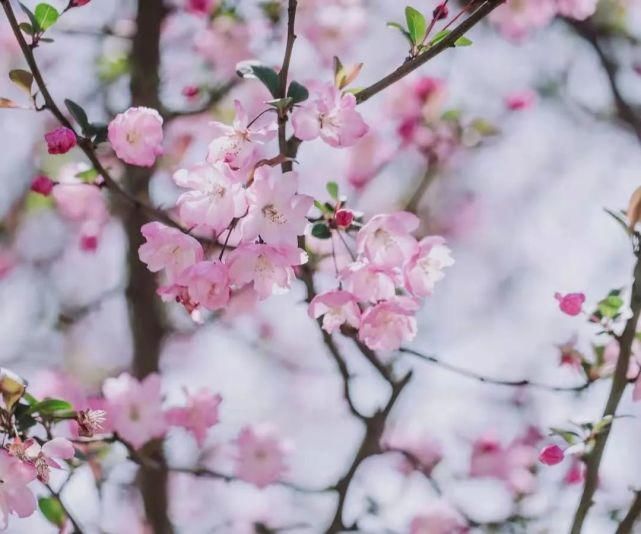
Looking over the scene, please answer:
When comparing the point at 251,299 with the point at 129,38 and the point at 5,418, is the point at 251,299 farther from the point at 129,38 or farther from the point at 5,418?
the point at 5,418

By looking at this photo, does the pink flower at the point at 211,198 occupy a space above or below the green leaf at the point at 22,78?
below

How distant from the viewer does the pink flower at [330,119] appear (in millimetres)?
1364

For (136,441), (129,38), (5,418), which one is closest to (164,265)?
(5,418)

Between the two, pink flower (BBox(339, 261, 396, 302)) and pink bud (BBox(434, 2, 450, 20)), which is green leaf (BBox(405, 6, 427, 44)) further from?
pink flower (BBox(339, 261, 396, 302))

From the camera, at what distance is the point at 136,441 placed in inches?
96.6

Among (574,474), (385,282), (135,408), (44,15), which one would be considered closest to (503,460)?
(574,474)

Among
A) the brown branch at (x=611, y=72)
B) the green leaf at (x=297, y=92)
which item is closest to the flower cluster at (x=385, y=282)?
the green leaf at (x=297, y=92)

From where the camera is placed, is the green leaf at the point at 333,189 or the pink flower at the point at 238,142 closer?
the pink flower at the point at 238,142

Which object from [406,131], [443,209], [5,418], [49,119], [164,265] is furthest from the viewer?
[443,209]

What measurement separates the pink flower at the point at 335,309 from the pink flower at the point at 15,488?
0.50 m

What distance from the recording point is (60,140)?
4.75 feet

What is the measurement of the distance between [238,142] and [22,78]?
0.37 metres

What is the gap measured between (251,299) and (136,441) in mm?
1133

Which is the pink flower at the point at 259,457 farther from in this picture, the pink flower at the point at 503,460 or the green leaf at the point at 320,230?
the green leaf at the point at 320,230
